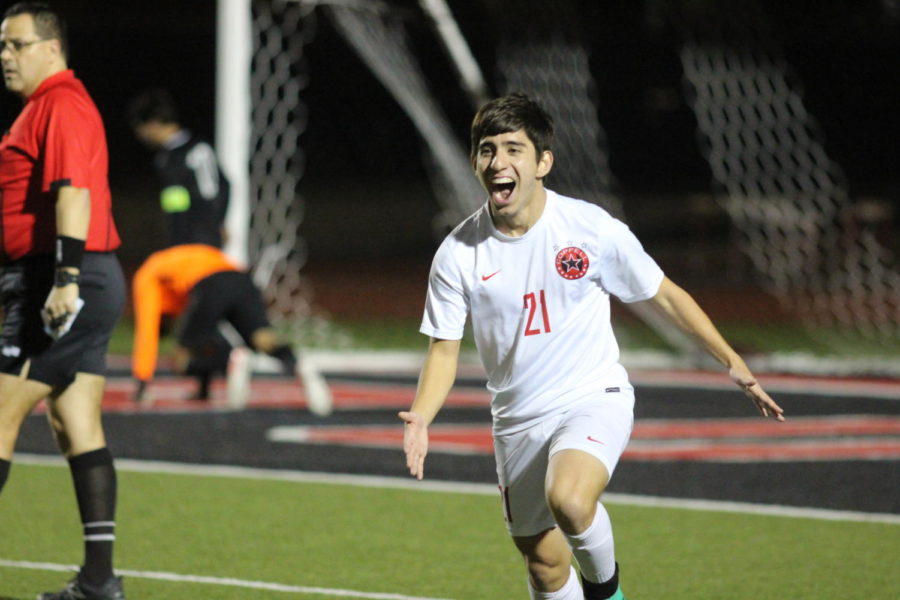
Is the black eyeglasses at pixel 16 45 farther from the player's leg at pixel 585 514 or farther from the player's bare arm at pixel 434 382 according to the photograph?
the player's leg at pixel 585 514

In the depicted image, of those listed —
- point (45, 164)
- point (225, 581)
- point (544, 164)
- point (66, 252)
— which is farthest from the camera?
point (225, 581)

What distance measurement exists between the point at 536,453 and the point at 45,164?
1.99 metres

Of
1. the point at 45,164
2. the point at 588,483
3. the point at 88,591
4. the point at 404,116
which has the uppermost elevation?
the point at 404,116

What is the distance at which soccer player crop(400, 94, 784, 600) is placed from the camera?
4734mm


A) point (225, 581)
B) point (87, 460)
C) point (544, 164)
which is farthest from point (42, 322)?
point (544, 164)

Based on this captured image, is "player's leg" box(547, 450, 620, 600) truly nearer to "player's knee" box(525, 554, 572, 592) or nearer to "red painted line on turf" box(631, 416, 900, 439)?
"player's knee" box(525, 554, 572, 592)

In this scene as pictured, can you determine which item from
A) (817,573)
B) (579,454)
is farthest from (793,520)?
(579,454)

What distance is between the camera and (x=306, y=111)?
1608 inches

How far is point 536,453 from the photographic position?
4.76m

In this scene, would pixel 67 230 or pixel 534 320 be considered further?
pixel 67 230

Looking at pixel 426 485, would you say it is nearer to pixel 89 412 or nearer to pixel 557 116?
pixel 89 412

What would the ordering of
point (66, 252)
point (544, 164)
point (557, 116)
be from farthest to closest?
point (557, 116) → point (66, 252) → point (544, 164)

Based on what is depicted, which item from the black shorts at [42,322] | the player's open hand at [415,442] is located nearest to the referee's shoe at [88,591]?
the black shorts at [42,322]

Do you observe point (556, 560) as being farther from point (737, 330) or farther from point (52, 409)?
point (737, 330)
